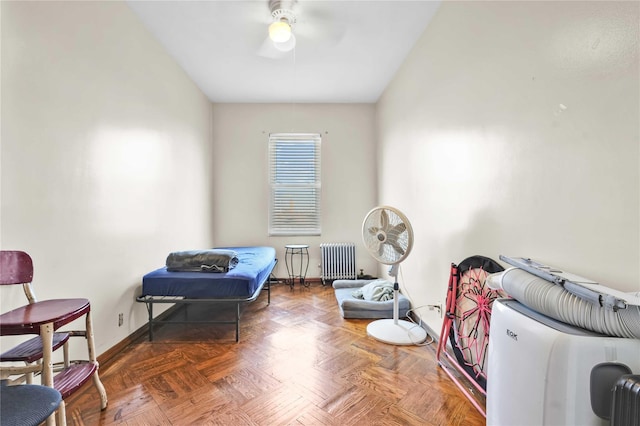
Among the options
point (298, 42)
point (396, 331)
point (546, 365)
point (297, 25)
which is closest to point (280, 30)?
point (297, 25)

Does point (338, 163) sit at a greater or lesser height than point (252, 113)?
lesser

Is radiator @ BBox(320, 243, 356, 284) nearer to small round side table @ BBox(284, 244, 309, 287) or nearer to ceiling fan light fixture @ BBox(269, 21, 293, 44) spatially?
small round side table @ BBox(284, 244, 309, 287)

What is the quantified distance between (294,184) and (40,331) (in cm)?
352

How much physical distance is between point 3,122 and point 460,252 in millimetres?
2826

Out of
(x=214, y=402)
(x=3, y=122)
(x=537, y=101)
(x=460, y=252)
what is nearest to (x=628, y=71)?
(x=537, y=101)

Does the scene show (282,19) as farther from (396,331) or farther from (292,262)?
(292,262)

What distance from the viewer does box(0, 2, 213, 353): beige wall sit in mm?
1458

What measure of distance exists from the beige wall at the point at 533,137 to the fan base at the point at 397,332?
169 mm

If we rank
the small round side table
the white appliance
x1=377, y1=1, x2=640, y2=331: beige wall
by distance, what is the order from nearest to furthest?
the white appliance → x1=377, y1=1, x2=640, y2=331: beige wall → the small round side table

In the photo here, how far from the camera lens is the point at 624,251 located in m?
0.96

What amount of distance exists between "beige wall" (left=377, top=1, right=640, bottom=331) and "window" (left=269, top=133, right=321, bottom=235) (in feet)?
7.11

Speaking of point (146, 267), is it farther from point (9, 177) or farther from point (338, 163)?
point (338, 163)

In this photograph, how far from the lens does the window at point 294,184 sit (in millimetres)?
4441

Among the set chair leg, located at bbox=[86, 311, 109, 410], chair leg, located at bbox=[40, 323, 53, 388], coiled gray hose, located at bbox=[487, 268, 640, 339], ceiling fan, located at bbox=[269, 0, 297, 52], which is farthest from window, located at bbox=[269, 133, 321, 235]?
coiled gray hose, located at bbox=[487, 268, 640, 339]
